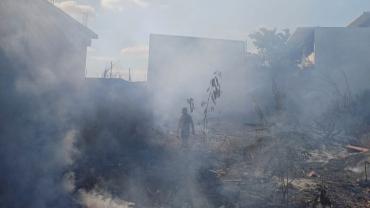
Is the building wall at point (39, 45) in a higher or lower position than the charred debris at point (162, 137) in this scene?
higher

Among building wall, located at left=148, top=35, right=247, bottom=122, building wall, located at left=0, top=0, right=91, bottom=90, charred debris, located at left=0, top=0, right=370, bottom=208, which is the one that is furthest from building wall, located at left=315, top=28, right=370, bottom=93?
building wall, located at left=0, top=0, right=91, bottom=90

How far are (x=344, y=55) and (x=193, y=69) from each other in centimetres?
855

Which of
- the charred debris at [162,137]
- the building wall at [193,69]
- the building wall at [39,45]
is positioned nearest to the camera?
the charred debris at [162,137]

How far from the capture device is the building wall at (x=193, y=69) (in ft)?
63.3

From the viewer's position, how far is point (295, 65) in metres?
22.2

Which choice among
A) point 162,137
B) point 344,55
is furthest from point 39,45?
point 344,55

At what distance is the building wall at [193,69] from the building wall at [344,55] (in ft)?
15.3

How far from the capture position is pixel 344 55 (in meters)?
18.3

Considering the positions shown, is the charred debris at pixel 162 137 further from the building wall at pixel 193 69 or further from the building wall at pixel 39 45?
the building wall at pixel 193 69

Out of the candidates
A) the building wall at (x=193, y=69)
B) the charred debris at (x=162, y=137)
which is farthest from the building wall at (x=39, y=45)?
the building wall at (x=193, y=69)

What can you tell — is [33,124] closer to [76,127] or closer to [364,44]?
[76,127]

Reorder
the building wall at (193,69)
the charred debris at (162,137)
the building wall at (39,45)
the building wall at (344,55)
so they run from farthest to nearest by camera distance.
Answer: the building wall at (193,69) < the building wall at (344,55) < the building wall at (39,45) < the charred debris at (162,137)

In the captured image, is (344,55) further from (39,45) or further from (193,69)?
(39,45)

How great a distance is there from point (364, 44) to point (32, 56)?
1725cm
